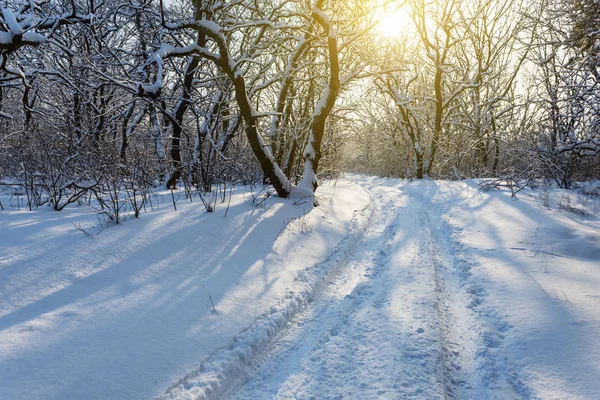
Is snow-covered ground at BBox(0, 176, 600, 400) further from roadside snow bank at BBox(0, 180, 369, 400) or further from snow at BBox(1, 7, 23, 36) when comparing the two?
snow at BBox(1, 7, 23, 36)

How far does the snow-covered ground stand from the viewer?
7.47 ft

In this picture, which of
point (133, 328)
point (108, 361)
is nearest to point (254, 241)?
point (133, 328)

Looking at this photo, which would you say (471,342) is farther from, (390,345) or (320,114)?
(320,114)

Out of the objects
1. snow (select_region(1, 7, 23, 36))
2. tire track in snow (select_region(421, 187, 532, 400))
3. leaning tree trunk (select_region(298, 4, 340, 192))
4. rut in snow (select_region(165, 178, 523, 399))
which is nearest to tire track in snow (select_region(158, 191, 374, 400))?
rut in snow (select_region(165, 178, 523, 399))

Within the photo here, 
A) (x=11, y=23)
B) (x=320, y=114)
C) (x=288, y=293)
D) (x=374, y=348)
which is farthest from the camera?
(x=320, y=114)

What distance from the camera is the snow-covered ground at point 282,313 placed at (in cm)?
228

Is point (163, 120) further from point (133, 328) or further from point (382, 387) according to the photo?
point (382, 387)

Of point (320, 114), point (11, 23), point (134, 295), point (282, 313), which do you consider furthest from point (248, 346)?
point (320, 114)

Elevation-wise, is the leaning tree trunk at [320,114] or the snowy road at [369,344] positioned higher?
the leaning tree trunk at [320,114]

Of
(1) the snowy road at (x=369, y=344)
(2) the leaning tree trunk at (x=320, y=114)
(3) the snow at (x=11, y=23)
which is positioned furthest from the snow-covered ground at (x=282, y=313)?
(2) the leaning tree trunk at (x=320, y=114)

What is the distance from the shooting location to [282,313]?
330cm

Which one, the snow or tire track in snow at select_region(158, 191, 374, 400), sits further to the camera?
the snow

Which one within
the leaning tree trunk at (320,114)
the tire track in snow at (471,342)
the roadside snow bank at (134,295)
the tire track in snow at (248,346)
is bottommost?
the tire track in snow at (471,342)

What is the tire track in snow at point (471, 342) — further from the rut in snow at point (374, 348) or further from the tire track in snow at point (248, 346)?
the tire track in snow at point (248, 346)
